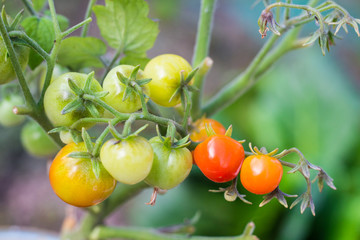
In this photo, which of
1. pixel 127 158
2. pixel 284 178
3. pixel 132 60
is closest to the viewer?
pixel 127 158

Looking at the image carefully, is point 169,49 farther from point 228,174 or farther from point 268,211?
point 228,174

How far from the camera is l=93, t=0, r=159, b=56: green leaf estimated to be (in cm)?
27

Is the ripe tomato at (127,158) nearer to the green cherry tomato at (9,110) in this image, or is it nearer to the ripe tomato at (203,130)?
the ripe tomato at (203,130)

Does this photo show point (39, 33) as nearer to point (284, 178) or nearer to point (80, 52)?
point (80, 52)

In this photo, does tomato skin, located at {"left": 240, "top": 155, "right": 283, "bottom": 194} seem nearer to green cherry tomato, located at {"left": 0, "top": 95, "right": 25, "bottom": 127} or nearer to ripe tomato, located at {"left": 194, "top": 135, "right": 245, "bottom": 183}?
ripe tomato, located at {"left": 194, "top": 135, "right": 245, "bottom": 183}

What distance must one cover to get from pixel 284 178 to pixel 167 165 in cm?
65

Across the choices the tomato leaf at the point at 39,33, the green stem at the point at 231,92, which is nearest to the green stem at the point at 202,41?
the green stem at the point at 231,92

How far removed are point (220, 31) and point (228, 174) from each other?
4.91 feet

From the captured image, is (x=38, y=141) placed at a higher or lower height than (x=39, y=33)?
lower

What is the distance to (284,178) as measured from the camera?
81 cm

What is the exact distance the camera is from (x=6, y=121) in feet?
1.20

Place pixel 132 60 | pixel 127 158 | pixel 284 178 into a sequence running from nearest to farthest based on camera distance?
pixel 127 158
pixel 132 60
pixel 284 178

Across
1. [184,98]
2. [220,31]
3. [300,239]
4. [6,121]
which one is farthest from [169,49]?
[184,98]

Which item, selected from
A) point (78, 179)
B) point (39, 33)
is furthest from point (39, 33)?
point (78, 179)
